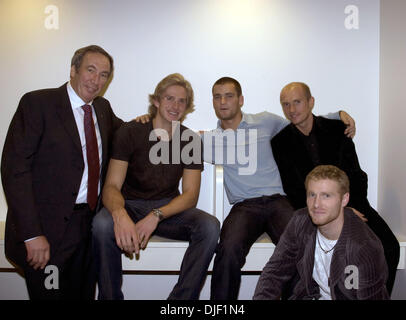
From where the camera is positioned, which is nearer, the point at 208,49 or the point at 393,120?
the point at 393,120

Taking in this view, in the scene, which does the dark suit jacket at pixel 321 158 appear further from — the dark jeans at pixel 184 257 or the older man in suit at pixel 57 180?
the older man in suit at pixel 57 180

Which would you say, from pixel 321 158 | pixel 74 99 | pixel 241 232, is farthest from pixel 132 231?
pixel 321 158

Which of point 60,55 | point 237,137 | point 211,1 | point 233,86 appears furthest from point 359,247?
point 60,55

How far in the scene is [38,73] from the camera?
9.66ft

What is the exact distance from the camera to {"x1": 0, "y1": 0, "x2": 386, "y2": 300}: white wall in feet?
9.66

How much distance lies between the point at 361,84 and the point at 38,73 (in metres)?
2.47

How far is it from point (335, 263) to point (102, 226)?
114 cm

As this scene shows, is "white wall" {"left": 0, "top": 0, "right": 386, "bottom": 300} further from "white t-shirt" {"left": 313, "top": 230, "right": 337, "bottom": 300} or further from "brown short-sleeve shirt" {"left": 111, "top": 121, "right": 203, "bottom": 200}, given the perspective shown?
"white t-shirt" {"left": 313, "top": 230, "right": 337, "bottom": 300}

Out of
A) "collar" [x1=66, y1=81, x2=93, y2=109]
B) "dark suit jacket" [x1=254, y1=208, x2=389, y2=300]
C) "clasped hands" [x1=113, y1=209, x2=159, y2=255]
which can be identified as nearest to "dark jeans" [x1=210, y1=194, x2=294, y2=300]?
"dark suit jacket" [x1=254, y1=208, x2=389, y2=300]

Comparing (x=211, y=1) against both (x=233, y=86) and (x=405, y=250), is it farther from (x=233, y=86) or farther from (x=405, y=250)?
(x=405, y=250)

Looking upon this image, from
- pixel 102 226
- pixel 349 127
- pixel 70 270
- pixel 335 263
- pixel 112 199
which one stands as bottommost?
pixel 70 270

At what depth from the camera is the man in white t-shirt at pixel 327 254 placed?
1654 millimetres

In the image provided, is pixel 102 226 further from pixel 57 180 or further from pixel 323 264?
pixel 323 264

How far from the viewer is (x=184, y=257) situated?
2.04 metres
